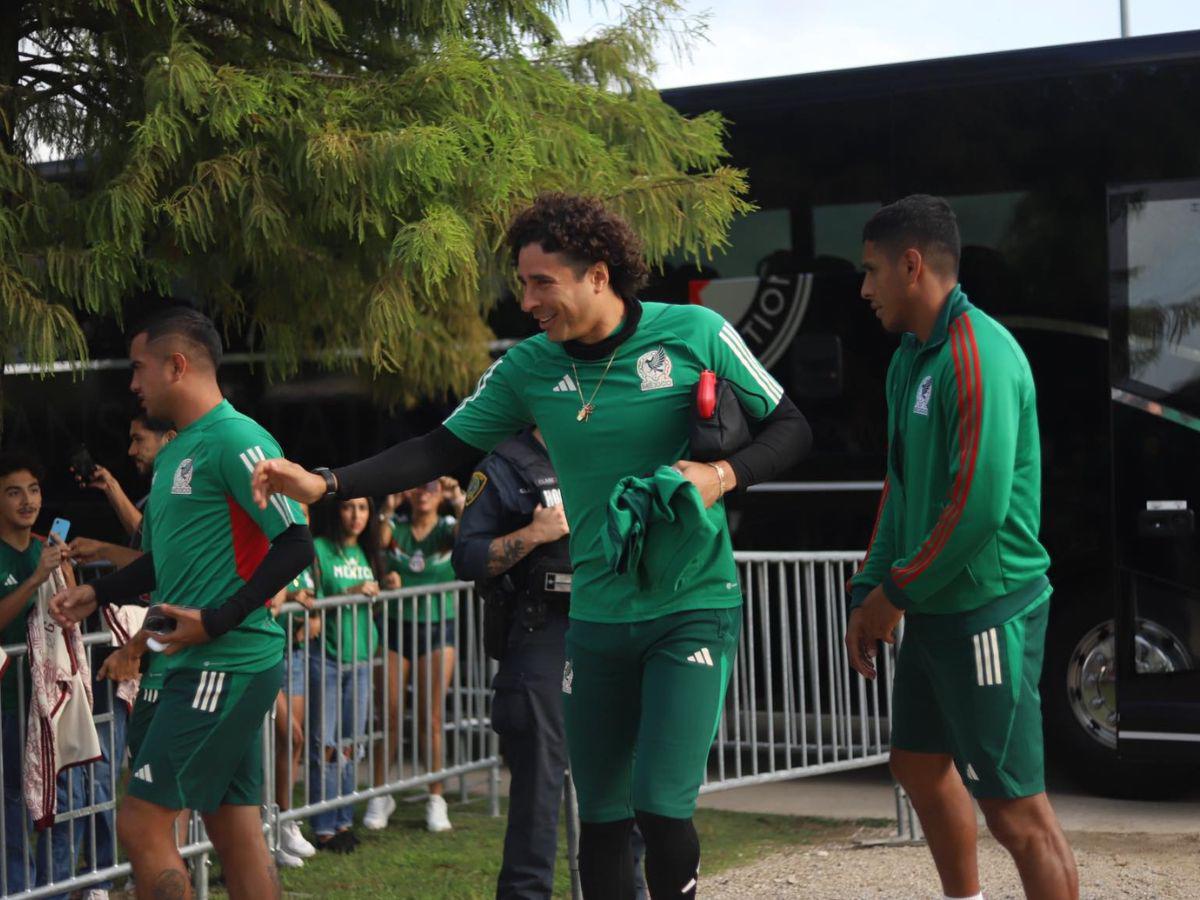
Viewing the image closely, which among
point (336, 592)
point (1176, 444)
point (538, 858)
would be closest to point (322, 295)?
point (336, 592)

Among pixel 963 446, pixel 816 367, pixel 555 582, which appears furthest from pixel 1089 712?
pixel 963 446

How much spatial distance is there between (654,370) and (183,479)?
1.48 m

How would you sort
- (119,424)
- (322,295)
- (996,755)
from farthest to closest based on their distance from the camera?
1. (119,424)
2. (322,295)
3. (996,755)

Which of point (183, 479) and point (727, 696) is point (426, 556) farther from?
point (183, 479)

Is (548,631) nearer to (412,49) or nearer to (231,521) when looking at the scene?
(231,521)

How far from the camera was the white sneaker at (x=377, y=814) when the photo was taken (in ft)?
25.9

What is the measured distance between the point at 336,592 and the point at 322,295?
5.46 ft

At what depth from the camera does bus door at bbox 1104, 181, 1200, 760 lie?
8.36 m

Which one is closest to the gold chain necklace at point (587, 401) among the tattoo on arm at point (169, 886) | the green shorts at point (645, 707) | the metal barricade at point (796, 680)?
the green shorts at point (645, 707)

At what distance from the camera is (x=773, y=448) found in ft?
13.8

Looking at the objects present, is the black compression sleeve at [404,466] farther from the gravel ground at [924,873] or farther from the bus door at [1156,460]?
the bus door at [1156,460]

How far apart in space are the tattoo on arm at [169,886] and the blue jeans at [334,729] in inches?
93.9

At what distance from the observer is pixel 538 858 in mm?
5281

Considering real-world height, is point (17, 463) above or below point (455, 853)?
above
